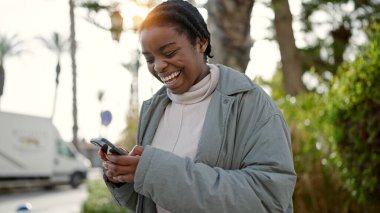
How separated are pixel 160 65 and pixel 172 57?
2.0 inches

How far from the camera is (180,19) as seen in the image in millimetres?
1776

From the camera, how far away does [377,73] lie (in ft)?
14.5

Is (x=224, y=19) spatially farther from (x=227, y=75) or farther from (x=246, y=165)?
(x=246, y=165)

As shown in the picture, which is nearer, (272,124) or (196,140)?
(272,124)

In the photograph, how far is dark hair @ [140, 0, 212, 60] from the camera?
1.77m

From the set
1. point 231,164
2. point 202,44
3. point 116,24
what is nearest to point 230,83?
point 202,44

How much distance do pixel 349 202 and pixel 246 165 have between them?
4.07 metres

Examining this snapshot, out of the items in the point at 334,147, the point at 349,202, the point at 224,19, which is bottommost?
the point at 349,202

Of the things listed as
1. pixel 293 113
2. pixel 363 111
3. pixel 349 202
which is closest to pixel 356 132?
pixel 363 111

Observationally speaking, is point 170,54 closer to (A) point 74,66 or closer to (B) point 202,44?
(B) point 202,44

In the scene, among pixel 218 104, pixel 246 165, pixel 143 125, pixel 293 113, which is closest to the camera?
pixel 246 165

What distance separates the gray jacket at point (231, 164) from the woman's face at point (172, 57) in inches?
4.3

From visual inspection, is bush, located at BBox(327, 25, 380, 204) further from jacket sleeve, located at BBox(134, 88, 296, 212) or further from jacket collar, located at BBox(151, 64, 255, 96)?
jacket sleeve, located at BBox(134, 88, 296, 212)

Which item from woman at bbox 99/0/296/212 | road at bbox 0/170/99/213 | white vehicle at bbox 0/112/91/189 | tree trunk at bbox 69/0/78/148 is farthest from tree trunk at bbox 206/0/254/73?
tree trunk at bbox 69/0/78/148
